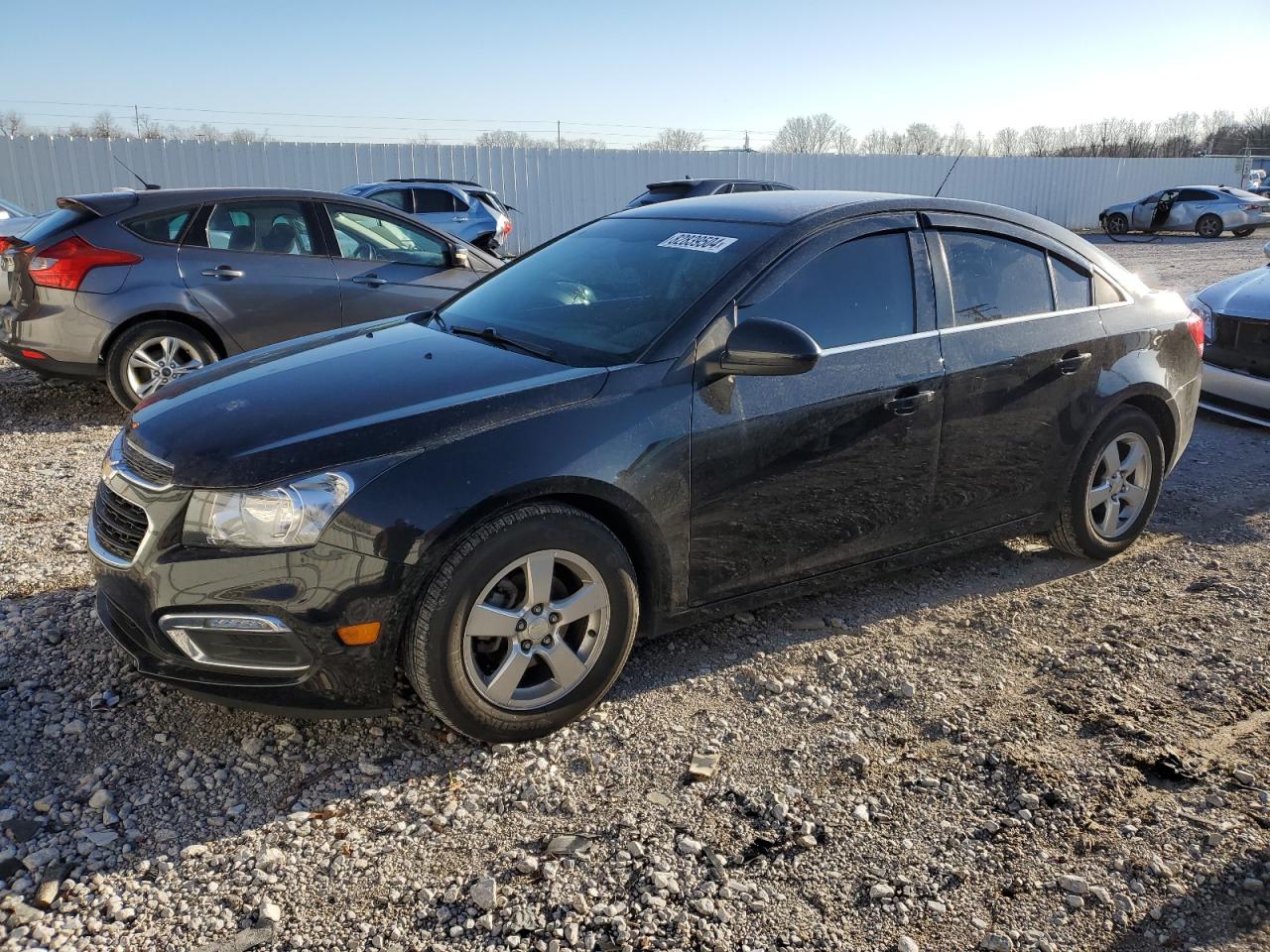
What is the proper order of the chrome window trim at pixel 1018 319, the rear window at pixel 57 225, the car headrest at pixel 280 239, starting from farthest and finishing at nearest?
the car headrest at pixel 280 239 → the rear window at pixel 57 225 → the chrome window trim at pixel 1018 319

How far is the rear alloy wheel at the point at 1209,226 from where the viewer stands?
94.7 ft

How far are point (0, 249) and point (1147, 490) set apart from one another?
372 inches

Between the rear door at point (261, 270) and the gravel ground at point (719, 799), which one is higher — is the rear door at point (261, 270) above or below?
above

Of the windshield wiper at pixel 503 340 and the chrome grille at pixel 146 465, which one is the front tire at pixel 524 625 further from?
the chrome grille at pixel 146 465

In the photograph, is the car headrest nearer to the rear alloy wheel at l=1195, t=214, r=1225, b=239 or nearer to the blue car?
the blue car

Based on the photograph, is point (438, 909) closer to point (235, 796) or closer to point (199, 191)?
point (235, 796)

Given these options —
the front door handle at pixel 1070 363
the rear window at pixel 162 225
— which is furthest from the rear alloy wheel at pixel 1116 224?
the rear window at pixel 162 225

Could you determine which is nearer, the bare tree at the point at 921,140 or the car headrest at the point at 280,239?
the car headrest at the point at 280,239

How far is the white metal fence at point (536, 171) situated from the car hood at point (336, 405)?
66.8 ft

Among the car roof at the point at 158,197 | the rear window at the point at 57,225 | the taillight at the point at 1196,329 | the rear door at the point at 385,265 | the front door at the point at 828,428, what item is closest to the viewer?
the front door at the point at 828,428

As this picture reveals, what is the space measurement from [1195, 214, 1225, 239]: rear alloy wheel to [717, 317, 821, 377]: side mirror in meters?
30.7

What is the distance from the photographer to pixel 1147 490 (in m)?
5.06

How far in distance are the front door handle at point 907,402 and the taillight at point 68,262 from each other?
555 centimetres

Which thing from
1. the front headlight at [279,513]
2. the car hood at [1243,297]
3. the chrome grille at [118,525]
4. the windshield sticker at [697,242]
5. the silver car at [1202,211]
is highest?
the silver car at [1202,211]
